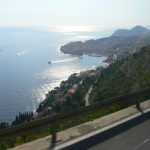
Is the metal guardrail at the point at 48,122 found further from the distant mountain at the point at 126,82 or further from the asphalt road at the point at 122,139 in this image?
the distant mountain at the point at 126,82

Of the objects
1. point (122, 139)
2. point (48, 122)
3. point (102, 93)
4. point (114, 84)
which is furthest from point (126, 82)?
point (48, 122)

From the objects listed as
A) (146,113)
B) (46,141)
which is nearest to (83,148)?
(46,141)

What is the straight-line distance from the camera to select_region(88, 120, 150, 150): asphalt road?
7.77m

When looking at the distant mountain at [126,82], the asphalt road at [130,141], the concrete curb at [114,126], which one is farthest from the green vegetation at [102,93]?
the asphalt road at [130,141]

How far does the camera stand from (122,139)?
845 cm

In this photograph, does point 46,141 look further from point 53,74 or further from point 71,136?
point 53,74

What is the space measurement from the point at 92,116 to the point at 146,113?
1948mm

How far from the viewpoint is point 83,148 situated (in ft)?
25.1

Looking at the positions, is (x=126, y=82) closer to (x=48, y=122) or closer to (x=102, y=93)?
(x=102, y=93)

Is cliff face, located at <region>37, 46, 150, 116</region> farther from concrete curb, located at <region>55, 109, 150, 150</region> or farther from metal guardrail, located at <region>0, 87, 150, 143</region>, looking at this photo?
metal guardrail, located at <region>0, 87, 150, 143</region>

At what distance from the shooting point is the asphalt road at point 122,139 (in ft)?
25.5

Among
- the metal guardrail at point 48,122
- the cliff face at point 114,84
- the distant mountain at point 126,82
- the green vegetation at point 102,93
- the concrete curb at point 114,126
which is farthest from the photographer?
the cliff face at point 114,84

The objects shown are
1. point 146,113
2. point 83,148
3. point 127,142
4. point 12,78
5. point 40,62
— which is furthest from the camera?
point 40,62

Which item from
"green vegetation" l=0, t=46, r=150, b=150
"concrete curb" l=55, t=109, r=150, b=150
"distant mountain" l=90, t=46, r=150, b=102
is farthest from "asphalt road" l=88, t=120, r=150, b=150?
"distant mountain" l=90, t=46, r=150, b=102
